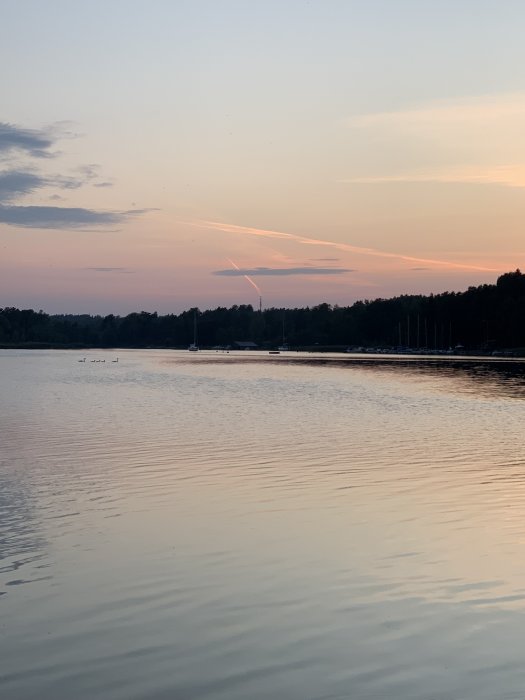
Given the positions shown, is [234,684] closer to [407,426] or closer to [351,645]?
[351,645]

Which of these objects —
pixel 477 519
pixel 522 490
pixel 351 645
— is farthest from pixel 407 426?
pixel 351 645

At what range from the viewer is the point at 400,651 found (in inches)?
442

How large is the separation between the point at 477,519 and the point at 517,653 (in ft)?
28.6

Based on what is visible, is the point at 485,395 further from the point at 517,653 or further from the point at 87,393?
the point at 517,653

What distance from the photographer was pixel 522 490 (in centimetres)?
2370

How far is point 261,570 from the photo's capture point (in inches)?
597

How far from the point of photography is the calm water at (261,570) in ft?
34.4

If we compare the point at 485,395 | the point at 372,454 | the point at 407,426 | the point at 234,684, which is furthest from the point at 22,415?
the point at 234,684

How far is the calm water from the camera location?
10.5 m

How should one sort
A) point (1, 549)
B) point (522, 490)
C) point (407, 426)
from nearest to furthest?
point (1, 549)
point (522, 490)
point (407, 426)

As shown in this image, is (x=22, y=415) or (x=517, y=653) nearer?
(x=517, y=653)

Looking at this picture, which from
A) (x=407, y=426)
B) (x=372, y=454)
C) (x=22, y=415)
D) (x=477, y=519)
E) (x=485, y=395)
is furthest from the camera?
(x=485, y=395)

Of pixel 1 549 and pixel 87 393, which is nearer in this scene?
pixel 1 549

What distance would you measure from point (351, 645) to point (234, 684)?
6.40 feet
